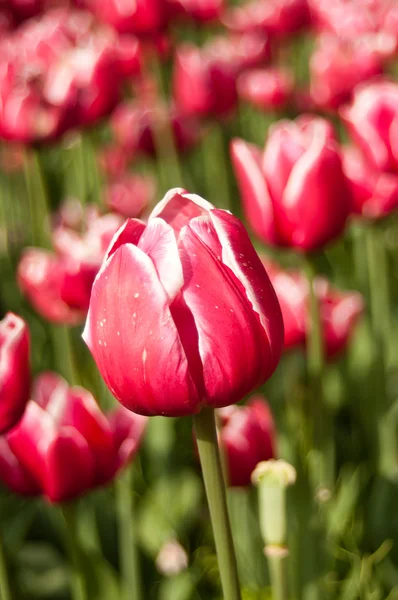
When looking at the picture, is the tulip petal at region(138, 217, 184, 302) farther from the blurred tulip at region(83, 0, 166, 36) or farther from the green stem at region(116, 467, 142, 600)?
the blurred tulip at region(83, 0, 166, 36)

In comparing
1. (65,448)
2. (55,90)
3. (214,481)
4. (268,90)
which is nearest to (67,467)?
(65,448)

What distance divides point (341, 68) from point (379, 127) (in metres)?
0.74

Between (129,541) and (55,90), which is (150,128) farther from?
(129,541)

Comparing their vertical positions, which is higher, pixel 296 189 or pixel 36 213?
pixel 296 189

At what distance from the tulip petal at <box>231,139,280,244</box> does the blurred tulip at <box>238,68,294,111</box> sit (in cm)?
124

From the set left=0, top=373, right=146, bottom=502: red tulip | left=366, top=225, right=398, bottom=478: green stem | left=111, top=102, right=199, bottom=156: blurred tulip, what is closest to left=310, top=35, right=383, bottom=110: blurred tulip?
left=111, top=102, right=199, bottom=156: blurred tulip

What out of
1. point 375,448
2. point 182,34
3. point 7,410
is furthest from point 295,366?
point 182,34

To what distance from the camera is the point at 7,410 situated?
0.67 meters

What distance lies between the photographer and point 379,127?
43.9 inches

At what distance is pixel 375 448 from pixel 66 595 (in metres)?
0.50

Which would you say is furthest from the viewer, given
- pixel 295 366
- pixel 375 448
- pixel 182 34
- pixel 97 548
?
pixel 182 34

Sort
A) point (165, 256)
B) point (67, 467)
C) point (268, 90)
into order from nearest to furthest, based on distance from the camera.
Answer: point (165, 256) < point (67, 467) < point (268, 90)

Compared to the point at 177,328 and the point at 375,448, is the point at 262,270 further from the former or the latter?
the point at 375,448

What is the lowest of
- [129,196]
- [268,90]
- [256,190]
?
[129,196]
